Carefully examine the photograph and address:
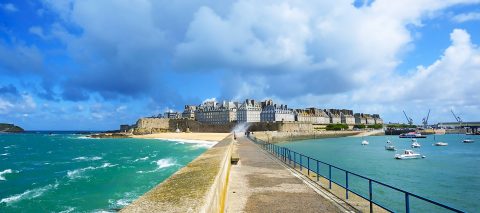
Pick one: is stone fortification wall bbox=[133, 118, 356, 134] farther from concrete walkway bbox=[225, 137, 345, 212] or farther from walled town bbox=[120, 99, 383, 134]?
concrete walkway bbox=[225, 137, 345, 212]

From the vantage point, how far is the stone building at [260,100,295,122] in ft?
Answer: 456

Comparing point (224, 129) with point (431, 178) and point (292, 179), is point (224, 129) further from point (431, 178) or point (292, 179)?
point (292, 179)

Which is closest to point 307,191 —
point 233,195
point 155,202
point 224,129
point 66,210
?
point 233,195

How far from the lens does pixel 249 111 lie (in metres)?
142

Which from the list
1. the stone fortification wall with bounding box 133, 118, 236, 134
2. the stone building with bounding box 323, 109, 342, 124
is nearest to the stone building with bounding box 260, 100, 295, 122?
the stone fortification wall with bounding box 133, 118, 236, 134

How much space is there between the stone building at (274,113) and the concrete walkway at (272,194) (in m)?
125

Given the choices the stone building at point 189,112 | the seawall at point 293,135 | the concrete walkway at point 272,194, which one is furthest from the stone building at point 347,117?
the concrete walkway at point 272,194

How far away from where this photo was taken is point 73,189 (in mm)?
21203

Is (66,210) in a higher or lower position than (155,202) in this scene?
lower

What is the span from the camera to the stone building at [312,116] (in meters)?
157

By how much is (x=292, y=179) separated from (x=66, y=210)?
9.91 meters

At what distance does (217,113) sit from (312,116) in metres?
41.4

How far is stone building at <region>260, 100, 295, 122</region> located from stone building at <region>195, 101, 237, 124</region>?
1226cm

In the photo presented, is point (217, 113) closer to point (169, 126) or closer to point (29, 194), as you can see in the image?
point (169, 126)
